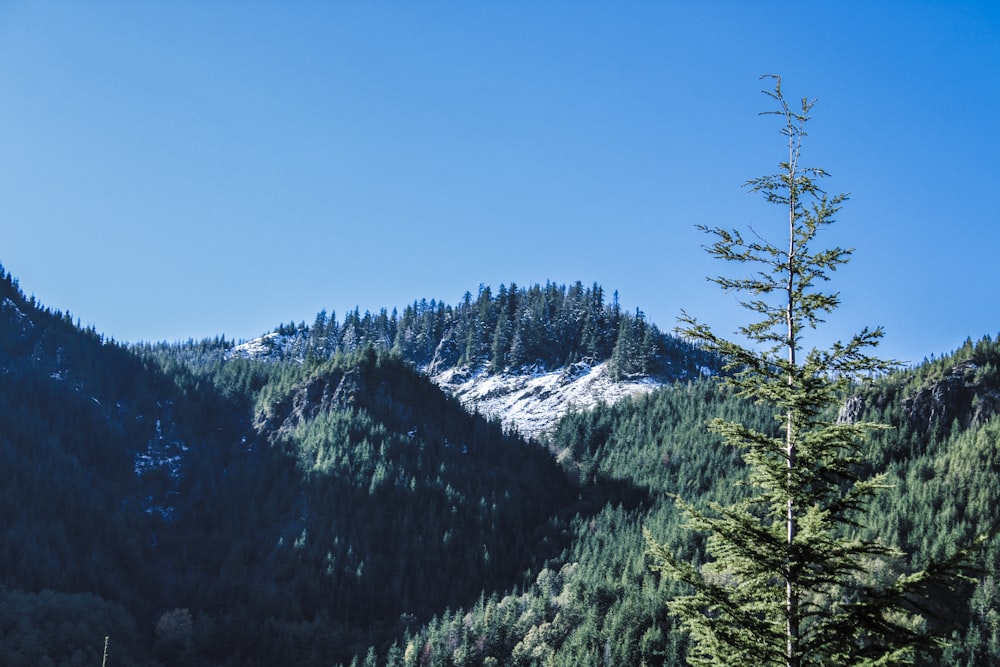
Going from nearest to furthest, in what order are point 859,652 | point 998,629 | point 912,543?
point 859,652
point 998,629
point 912,543

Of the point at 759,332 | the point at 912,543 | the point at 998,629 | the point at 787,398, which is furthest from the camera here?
the point at 912,543

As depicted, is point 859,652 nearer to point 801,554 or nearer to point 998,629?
point 801,554

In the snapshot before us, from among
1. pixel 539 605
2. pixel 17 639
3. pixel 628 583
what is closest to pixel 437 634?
pixel 539 605

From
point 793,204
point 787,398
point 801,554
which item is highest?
point 793,204

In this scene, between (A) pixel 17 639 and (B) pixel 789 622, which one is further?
(A) pixel 17 639

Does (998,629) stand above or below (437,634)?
above

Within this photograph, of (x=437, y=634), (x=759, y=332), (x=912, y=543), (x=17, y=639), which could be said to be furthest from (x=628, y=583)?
(x=759, y=332)

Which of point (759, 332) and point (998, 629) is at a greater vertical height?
point (759, 332)

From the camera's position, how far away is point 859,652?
2608 cm

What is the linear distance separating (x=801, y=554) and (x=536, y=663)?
6226 inches

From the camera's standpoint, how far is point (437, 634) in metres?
192

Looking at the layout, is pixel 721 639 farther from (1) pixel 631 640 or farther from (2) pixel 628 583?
(2) pixel 628 583

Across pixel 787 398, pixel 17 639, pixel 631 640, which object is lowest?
pixel 17 639

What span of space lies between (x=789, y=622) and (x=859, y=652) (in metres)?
1.93
